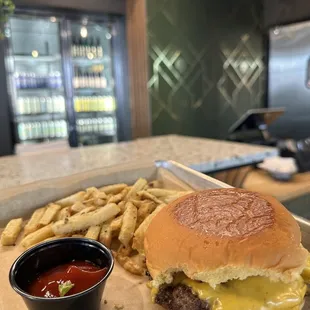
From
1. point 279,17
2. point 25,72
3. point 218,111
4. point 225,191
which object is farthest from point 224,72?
point 225,191

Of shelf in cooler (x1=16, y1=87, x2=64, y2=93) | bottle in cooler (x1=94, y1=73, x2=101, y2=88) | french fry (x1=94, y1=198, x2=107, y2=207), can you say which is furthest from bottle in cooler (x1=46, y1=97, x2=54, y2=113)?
french fry (x1=94, y1=198, x2=107, y2=207)

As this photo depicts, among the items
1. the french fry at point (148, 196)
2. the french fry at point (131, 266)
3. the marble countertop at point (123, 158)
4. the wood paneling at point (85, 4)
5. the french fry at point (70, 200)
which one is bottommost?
the french fry at point (131, 266)

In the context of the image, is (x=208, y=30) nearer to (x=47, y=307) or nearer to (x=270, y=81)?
(x=270, y=81)

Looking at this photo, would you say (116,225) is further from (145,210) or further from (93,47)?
(93,47)

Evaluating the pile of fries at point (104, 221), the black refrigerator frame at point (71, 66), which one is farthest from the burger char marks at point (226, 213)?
the black refrigerator frame at point (71, 66)

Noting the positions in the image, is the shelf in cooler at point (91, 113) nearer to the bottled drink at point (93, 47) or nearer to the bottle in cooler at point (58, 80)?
the bottle in cooler at point (58, 80)
